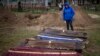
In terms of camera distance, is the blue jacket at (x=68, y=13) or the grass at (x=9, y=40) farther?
the blue jacket at (x=68, y=13)

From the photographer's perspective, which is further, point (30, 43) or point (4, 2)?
point (4, 2)

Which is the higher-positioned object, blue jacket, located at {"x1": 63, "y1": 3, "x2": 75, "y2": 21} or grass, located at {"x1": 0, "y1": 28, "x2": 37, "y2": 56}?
blue jacket, located at {"x1": 63, "y1": 3, "x2": 75, "y2": 21}

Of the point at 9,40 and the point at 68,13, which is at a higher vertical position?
the point at 68,13

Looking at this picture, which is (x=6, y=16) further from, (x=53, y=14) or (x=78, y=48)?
(x=78, y=48)

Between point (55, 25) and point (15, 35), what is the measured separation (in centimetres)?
674

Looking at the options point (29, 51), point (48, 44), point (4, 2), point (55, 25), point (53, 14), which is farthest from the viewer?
point (4, 2)

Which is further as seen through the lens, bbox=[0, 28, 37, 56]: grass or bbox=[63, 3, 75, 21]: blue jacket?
bbox=[63, 3, 75, 21]: blue jacket

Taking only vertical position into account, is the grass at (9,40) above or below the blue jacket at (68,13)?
below

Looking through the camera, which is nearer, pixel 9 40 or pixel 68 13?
Answer: pixel 9 40

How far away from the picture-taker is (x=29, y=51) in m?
10.6

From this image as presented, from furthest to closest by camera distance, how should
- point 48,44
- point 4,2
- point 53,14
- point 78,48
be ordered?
point 4,2, point 53,14, point 48,44, point 78,48

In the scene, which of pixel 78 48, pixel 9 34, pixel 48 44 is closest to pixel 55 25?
pixel 9 34

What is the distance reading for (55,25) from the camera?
2634 cm

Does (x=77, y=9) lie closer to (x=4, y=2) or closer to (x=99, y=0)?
(x=4, y=2)
